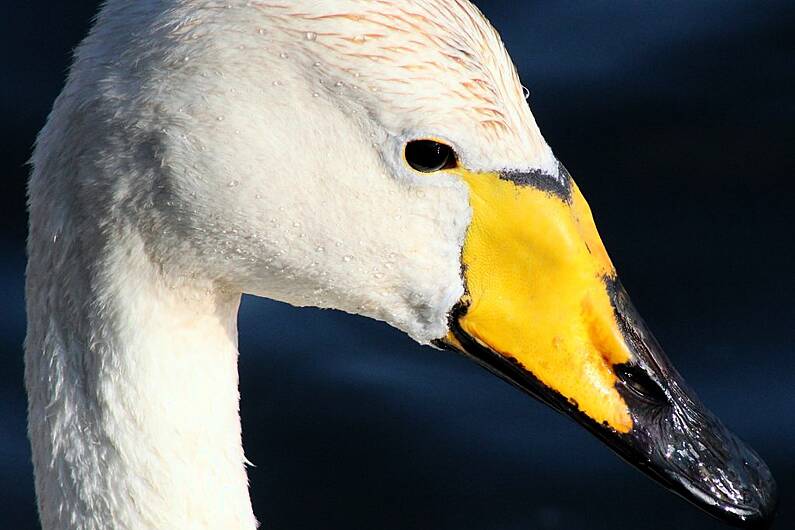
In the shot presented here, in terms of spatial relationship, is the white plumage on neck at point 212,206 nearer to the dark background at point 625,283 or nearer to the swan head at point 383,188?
the swan head at point 383,188

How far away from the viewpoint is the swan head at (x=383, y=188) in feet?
11.1

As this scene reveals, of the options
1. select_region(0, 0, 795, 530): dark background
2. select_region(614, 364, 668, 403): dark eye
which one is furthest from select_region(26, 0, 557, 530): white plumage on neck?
select_region(0, 0, 795, 530): dark background

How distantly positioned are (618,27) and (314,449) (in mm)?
2655

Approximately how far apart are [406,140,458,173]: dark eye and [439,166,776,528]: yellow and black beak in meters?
0.06

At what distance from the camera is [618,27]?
7465mm

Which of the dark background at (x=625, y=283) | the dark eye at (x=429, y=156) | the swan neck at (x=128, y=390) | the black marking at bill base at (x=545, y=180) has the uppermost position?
the dark eye at (x=429, y=156)

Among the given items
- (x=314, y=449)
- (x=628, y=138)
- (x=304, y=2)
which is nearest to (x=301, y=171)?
(x=304, y=2)

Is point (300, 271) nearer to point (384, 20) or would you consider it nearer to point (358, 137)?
point (358, 137)

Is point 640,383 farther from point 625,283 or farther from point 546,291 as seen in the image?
point 625,283

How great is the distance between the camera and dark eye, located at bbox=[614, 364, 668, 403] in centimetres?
389

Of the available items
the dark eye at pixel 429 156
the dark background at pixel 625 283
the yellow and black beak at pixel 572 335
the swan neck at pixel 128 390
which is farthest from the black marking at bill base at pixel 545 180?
the dark background at pixel 625 283

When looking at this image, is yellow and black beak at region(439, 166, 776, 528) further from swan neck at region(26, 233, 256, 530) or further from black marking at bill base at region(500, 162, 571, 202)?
swan neck at region(26, 233, 256, 530)

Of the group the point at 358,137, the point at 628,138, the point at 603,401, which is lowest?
the point at 628,138

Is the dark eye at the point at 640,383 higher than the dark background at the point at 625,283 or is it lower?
higher
